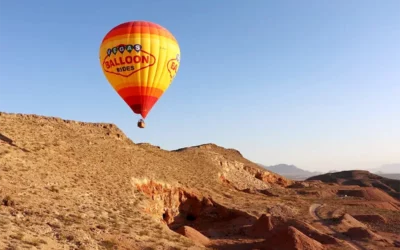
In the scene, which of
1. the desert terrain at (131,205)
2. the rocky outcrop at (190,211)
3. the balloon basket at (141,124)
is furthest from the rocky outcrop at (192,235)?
the balloon basket at (141,124)

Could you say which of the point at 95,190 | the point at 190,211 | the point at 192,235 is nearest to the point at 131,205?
the point at 95,190

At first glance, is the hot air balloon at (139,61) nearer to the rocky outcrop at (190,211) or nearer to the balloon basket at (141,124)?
the balloon basket at (141,124)

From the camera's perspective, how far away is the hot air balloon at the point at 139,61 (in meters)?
27.7

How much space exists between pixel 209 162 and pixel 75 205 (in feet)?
118

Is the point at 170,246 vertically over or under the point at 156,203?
under

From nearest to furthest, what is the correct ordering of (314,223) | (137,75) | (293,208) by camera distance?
(137,75), (314,223), (293,208)

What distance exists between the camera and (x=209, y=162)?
189 ft

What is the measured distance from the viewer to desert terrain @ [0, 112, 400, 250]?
19.4 m

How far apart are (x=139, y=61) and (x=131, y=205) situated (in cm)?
1100

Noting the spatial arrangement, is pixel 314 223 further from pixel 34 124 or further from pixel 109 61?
pixel 34 124

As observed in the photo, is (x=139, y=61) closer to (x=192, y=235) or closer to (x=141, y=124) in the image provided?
(x=141, y=124)

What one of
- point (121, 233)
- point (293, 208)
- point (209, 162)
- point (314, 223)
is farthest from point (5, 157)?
point (209, 162)

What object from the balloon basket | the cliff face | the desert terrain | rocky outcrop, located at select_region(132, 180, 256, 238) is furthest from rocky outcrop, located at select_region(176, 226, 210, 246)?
the balloon basket

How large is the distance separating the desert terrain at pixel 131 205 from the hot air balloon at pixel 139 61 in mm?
7247
